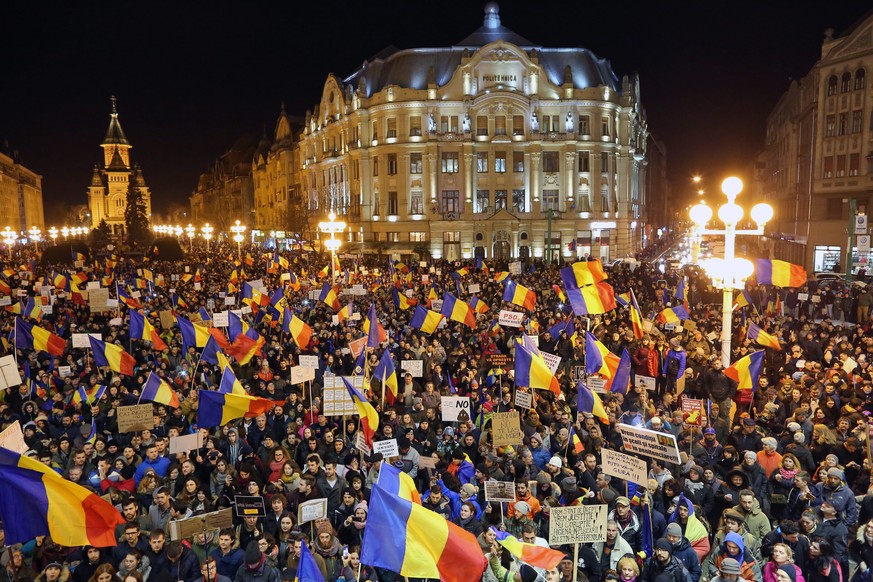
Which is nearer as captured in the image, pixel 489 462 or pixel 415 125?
pixel 489 462

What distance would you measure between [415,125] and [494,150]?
21.5 ft

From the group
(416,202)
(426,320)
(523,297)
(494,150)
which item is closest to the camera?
(426,320)

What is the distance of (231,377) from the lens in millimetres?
12133

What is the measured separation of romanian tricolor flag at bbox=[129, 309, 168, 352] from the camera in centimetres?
1647

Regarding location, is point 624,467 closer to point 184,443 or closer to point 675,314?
point 184,443

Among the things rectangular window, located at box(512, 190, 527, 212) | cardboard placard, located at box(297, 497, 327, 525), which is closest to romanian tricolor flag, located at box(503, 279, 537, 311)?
cardboard placard, located at box(297, 497, 327, 525)

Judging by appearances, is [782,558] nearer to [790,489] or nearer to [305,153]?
[790,489]

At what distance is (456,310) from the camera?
1838cm

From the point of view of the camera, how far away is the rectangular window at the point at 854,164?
41.0m

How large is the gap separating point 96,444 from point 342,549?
471 cm

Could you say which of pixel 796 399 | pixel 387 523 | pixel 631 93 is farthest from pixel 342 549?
pixel 631 93

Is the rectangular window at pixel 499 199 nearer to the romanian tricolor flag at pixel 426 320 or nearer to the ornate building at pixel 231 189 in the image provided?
the romanian tricolor flag at pixel 426 320

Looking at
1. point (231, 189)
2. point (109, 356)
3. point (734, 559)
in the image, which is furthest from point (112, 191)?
point (734, 559)

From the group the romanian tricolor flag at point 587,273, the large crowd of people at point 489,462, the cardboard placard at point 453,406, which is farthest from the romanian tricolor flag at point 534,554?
the romanian tricolor flag at point 587,273
